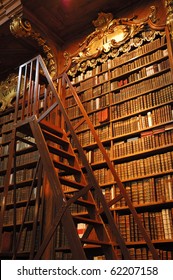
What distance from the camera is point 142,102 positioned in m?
3.16

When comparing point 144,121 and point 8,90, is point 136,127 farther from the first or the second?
point 8,90

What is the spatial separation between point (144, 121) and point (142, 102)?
22 cm

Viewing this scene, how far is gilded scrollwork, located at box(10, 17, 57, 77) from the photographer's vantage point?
13.3 feet

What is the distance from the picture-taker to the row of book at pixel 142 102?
300 cm

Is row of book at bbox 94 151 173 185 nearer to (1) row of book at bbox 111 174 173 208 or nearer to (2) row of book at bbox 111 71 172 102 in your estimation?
(1) row of book at bbox 111 174 173 208

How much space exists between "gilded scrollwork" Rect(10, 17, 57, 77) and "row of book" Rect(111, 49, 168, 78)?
1.08 m

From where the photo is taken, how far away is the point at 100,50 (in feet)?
12.5

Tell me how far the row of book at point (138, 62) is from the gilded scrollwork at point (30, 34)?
1081 mm

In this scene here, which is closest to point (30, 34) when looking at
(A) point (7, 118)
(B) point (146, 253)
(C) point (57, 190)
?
(A) point (7, 118)

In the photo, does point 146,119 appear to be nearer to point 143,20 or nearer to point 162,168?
point 162,168

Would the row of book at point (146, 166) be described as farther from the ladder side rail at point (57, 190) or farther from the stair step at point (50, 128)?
the ladder side rail at point (57, 190)

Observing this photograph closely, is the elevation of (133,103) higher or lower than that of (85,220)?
higher

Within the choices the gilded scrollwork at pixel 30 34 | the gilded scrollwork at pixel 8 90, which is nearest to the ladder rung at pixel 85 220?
the gilded scrollwork at pixel 30 34

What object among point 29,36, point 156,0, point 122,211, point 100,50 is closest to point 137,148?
point 122,211
